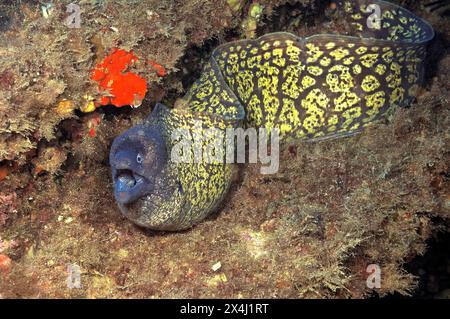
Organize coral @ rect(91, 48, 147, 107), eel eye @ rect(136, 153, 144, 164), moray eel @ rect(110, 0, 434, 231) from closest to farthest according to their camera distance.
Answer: eel eye @ rect(136, 153, 144, 164) → coral @ rect(91, 48, 147, 107) → moray eel @ rect(110, 0, 434, 231)

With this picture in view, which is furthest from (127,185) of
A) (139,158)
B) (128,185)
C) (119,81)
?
(119,81)

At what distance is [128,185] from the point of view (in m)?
3.53

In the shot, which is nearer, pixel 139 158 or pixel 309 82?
pixel 139 158

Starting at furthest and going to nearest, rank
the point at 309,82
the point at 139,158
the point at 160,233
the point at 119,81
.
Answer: the point at 309,82
the point at 119,81
the point at 160,233
the point at 139,158

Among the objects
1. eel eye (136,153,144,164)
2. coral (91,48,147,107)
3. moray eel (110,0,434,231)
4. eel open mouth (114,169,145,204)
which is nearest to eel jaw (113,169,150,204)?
eel open mouth (114,169,145,204)

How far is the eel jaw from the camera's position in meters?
3.46

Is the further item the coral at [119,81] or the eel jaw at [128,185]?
the coral at [119,81]

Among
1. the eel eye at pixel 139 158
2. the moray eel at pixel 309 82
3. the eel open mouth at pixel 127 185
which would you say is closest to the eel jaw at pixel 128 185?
the eel open mouth at pixel 127 185

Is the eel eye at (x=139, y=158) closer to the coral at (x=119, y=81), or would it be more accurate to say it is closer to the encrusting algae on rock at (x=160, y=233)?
the encrusting algae on rock at (x=160, y=233)

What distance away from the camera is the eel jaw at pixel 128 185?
136 inches

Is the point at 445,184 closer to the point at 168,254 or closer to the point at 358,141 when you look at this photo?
the point at 358,141

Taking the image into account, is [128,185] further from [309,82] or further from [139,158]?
[309,82]

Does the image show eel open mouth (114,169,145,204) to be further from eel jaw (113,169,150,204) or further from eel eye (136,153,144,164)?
eel eye (136,153,144,164)
